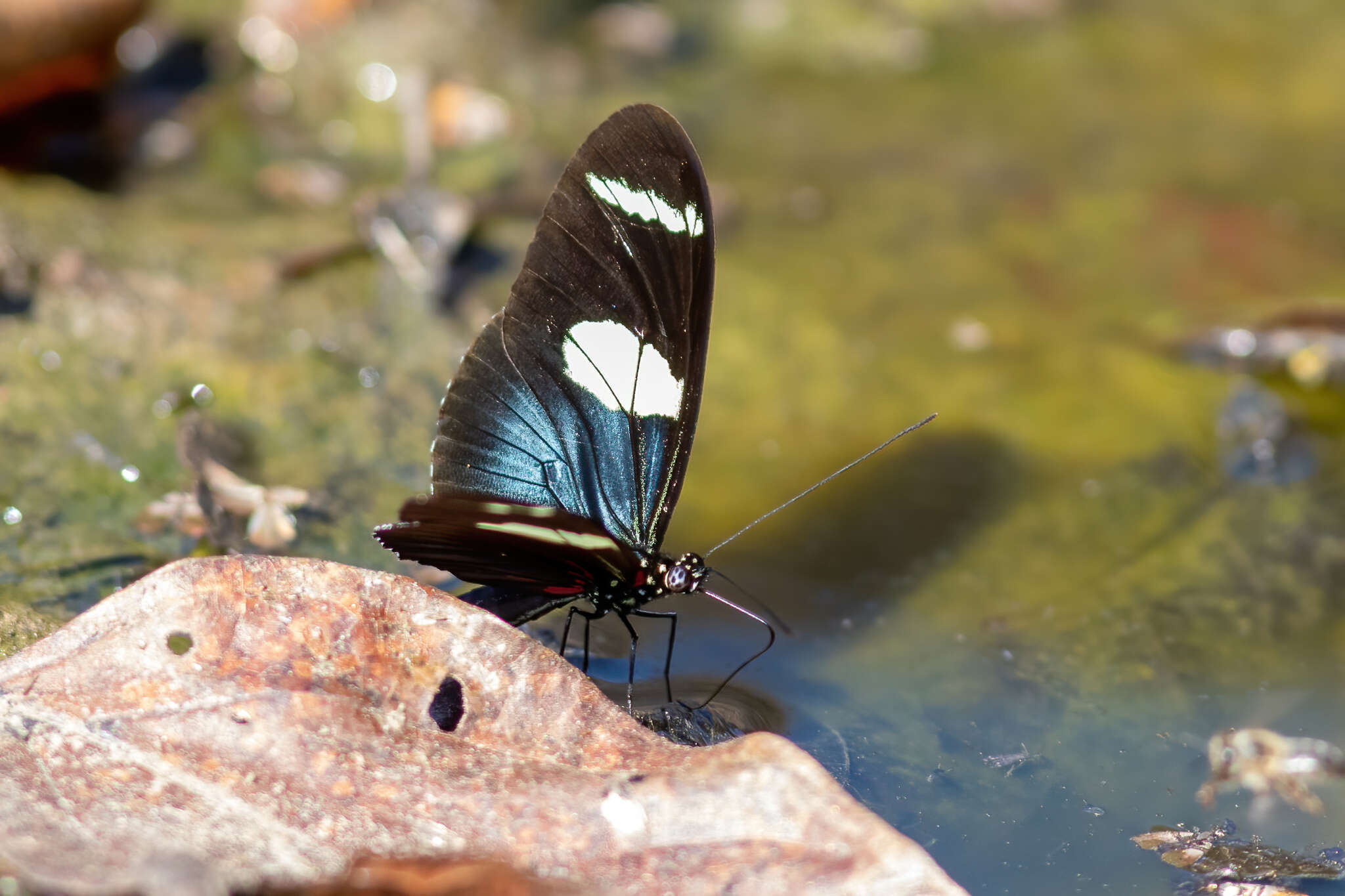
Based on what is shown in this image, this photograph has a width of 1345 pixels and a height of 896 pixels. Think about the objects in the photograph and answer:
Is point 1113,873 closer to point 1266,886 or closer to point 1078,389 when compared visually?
point 1266,886

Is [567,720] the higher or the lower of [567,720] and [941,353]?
the lower

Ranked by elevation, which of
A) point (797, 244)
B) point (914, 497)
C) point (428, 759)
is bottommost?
point (428, 759)

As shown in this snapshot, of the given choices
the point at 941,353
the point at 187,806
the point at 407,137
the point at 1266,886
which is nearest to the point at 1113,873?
the point at 1266,886

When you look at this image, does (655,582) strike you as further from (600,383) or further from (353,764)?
(353,764)

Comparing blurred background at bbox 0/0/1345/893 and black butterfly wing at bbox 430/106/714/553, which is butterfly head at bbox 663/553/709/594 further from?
blurred background at bbox 0/0/1345/893

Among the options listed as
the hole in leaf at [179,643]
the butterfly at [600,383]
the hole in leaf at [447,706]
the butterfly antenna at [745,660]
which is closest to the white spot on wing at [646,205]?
the butterfly at [600,383]

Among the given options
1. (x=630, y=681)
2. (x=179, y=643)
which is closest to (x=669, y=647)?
(x=630, y=681)

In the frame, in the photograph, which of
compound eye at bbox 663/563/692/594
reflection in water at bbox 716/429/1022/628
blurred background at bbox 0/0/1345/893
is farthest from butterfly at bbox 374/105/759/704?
reflection in water at bbox 716/429/1022/628
